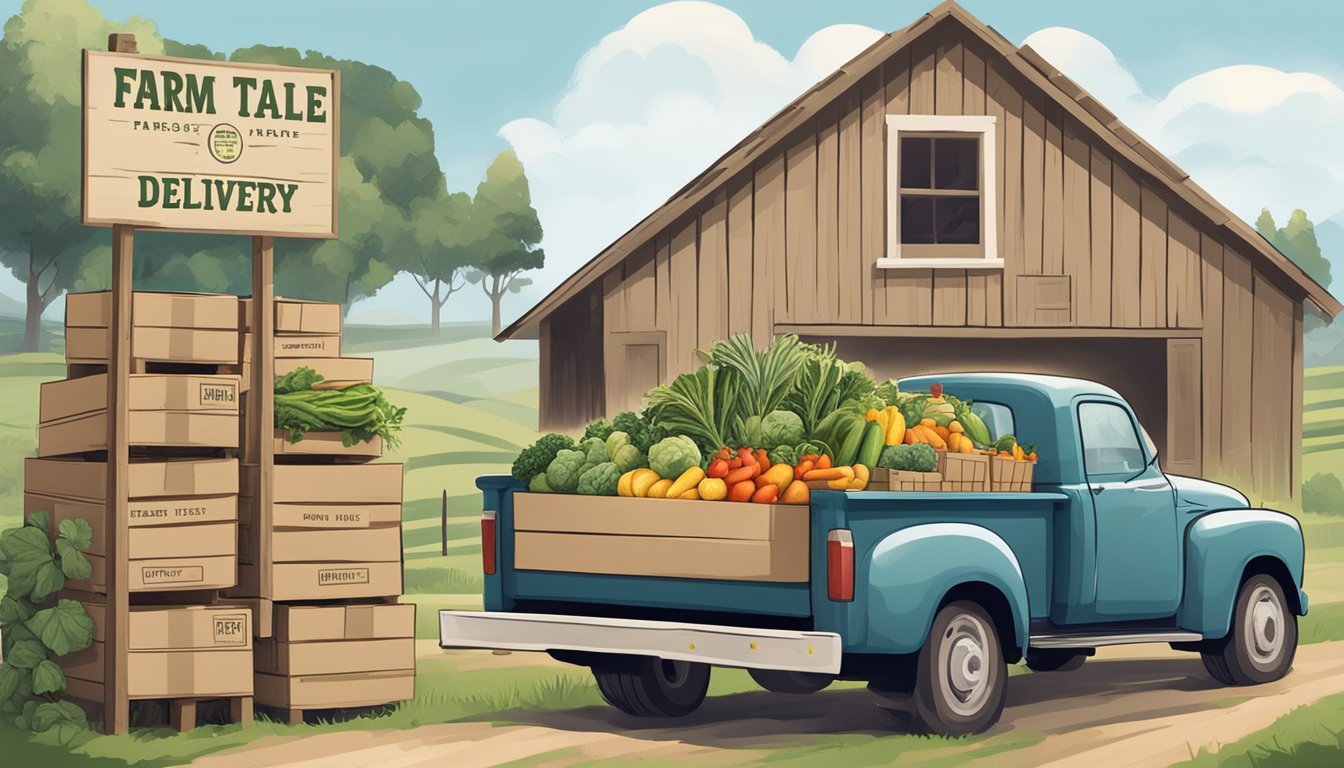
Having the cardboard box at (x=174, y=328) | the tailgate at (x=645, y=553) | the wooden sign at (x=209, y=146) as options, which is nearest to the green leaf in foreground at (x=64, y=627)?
the cardboard box at (x=174, y=328)

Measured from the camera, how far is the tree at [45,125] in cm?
5331

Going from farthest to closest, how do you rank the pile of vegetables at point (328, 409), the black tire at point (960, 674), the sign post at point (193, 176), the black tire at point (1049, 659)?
the black tire at point (1049, 659), the pile of vegetables at point (328, 409), the sign post at point (193, 176), the black tire at point (960, 674)

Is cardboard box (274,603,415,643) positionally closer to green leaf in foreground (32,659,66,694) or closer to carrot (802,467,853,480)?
green leaf in foreground (32,659,66,694)

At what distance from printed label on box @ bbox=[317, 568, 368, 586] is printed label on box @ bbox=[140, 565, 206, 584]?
2.35ft

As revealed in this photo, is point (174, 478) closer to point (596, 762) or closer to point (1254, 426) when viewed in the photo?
point (596, 762)

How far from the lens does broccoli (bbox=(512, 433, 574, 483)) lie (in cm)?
1072

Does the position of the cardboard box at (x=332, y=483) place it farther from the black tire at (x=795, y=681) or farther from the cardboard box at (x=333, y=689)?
the black tire at (x=795, y=681)

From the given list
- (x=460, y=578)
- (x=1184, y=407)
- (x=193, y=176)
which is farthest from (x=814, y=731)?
(x=460, y=578)

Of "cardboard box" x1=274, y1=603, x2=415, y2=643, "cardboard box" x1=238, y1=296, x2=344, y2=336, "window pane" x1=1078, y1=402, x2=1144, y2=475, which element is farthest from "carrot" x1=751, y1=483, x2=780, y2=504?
"cardboard box" x1=238, y1=296, x2=344, y2=336

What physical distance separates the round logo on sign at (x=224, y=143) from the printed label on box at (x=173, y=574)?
2496mm

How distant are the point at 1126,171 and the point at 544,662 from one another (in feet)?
30.8

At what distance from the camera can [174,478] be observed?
11477 mm

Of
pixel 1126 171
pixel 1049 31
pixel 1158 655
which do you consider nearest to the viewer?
pixel 1158 655

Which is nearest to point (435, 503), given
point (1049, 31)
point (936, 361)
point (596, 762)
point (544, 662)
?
point (936, 361)
